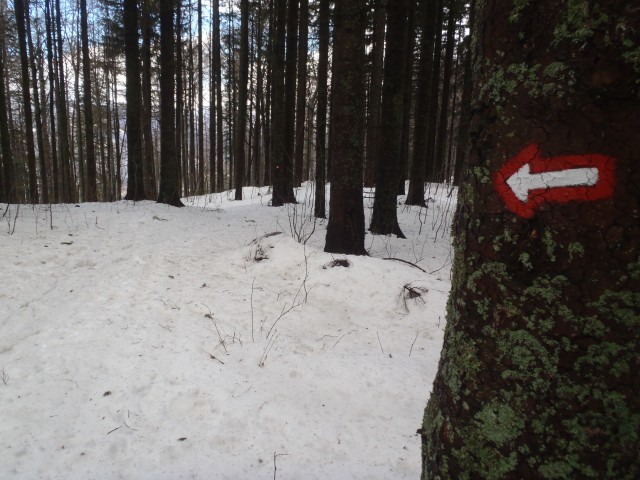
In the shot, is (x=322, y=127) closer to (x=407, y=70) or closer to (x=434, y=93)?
(x=407, y=70)

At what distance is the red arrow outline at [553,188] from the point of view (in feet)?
2.37

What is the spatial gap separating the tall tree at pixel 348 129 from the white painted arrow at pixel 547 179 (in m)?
3.94

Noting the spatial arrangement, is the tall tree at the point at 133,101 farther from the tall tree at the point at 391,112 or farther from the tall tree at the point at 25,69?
the tall tree at the point at 391,112

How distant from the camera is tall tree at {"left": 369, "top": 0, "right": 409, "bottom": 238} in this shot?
5973 mm

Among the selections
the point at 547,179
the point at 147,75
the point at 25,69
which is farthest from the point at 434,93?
the point at 25,69

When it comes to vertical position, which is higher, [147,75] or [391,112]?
[147,75]

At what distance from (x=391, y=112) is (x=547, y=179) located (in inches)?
225

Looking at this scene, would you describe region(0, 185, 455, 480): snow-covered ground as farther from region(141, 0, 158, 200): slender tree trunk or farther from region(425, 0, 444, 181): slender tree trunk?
region(141, 0, 158, 200): slender tree trunk

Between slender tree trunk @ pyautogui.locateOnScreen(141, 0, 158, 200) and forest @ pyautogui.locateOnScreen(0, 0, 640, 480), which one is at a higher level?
slender tree trunk @ pyautogui.locateOnScreen(141, 0, 158, 200)

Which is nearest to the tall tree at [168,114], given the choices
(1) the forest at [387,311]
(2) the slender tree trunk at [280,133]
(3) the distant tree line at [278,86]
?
(3) the distant tree line at [278,86]

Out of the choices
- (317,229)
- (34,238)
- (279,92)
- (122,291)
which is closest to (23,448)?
Answer: (122,291)

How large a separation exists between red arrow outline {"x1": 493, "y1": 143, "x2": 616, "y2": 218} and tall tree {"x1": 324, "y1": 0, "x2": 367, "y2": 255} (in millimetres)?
3922

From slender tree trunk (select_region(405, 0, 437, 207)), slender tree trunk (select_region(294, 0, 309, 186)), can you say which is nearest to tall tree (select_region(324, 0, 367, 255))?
slender tree trunk (select_region(405, 0, 437, 207))

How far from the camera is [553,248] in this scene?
2.60 feet
